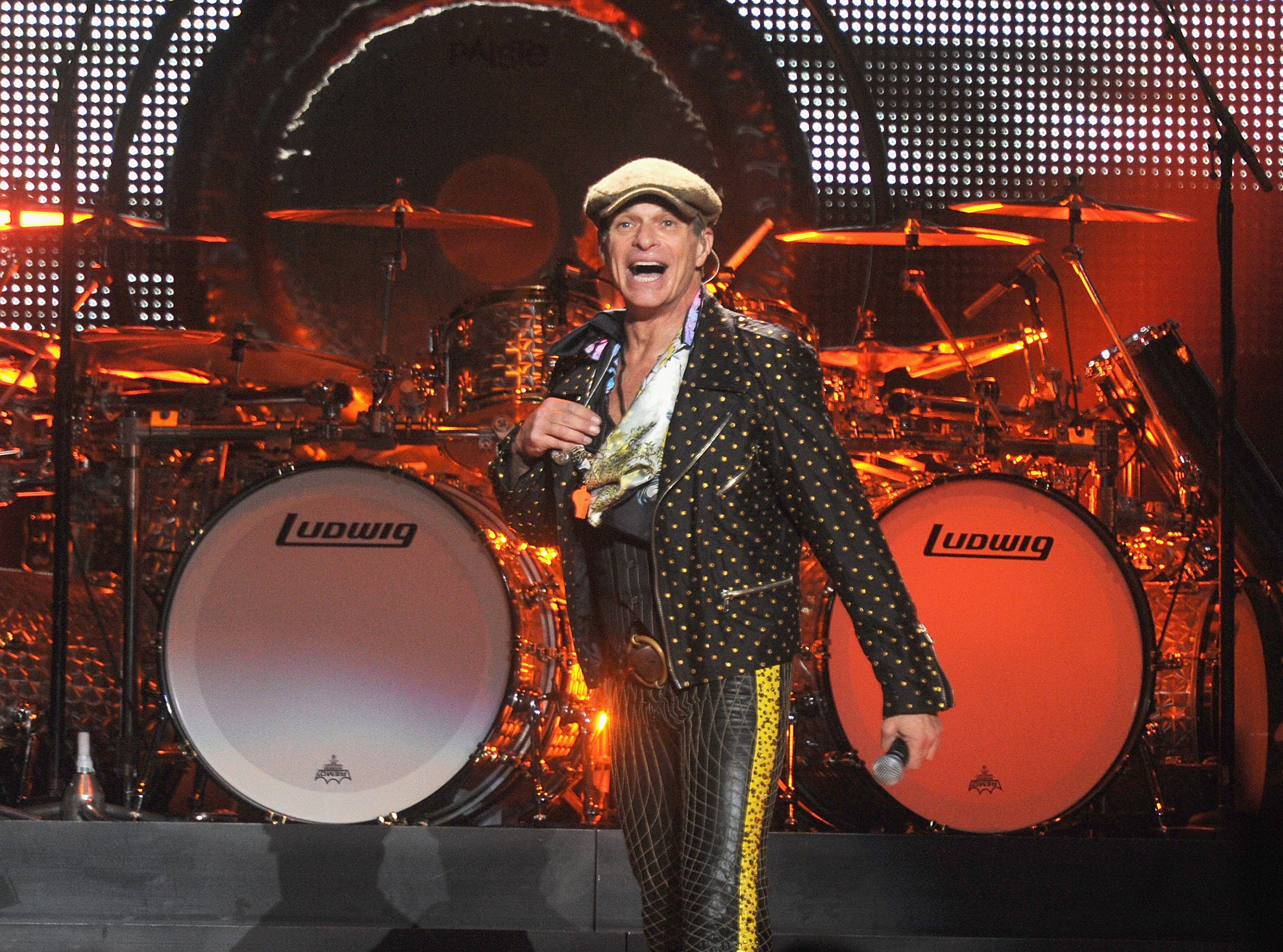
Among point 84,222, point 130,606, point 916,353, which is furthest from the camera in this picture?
point 916,353

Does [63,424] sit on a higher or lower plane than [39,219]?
lower

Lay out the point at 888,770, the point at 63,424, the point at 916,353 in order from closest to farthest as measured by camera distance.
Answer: the point at 888,770 → the point at 63,424 → the point at 916,353

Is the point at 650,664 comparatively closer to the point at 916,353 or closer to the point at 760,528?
the point at 760,528

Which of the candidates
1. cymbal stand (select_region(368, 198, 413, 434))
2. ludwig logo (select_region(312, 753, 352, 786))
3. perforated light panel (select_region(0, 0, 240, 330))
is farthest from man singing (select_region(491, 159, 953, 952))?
perforated light panel (select_region(0, 0, 240, 330))

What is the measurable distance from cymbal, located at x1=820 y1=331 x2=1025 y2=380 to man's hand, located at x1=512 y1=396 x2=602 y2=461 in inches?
113

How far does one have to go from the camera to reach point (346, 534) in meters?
4.30

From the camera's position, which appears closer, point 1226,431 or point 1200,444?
point 1226,431

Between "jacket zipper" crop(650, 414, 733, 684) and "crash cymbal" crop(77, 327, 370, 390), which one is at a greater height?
"crash cymbal" crop(77, 327, 370, 390)

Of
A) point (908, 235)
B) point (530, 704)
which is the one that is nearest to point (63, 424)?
point (530, 704)

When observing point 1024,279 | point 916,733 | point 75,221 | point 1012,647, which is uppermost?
point 75,221

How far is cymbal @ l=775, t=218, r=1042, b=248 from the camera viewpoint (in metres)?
5.04

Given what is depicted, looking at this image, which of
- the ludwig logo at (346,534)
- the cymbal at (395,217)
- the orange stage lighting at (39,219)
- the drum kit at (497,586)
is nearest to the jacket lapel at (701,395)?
the drum kit at (497,586)

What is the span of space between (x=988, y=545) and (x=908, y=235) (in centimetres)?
123

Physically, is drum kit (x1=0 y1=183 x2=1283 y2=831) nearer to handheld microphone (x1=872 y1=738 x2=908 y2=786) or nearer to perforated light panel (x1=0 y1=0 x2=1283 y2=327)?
perforated light panel (x1=0 y1=0 x2=1283 y2=327)
